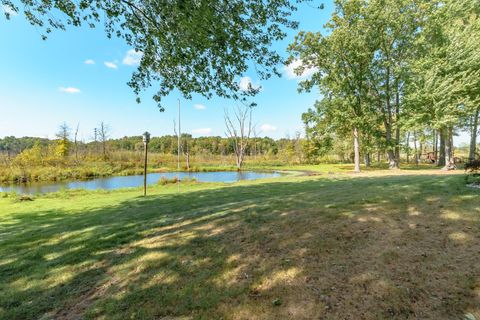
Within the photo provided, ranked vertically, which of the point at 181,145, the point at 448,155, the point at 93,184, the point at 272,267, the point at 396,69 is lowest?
the point at 93,184

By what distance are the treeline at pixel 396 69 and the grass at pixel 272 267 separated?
13559 millimetres

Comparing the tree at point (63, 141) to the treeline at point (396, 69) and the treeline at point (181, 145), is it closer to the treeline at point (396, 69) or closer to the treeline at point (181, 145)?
the treeline at point (181, 145)

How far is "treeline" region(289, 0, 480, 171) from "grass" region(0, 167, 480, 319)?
13559 mm

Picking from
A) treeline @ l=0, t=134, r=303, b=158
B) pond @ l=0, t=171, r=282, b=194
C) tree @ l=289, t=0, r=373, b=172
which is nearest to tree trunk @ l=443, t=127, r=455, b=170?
tree @ l=289, t=0, r=373, b=172

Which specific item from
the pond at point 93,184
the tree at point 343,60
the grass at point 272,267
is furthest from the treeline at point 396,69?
the grass at point 272,267

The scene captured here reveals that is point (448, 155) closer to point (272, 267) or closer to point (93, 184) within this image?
point (272, 267)

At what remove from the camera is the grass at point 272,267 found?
1.92 m

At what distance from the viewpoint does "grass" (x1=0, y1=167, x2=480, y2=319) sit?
6.29 feet

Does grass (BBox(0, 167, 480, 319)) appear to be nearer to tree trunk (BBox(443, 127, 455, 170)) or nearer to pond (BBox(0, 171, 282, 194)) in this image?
tree trunk (BBox(443, 127, 455, 170))

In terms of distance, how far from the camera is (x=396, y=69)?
16.2m

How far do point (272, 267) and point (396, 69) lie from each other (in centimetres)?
1859

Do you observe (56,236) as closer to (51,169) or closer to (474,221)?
(474,221)

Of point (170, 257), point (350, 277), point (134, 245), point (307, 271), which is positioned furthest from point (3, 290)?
point (350, 277)

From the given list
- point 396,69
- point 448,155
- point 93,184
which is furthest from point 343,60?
point 93,184
